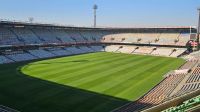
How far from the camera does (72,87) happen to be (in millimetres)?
29812

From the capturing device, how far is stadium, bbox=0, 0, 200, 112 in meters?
23.2

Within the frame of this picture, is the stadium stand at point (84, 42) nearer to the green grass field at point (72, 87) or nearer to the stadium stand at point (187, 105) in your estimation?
the green grass field at point (72, 87)

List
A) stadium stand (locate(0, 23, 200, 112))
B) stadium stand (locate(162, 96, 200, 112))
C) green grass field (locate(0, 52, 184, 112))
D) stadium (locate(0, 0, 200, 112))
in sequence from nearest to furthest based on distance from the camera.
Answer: stadium stand (locate(162, 96, 200, 112)), stadium (locate(0, 0, 200, 112)), green grass field (locate(0, 52, 184, 112)), stadium stand (locate(0, 23, 200, 112))

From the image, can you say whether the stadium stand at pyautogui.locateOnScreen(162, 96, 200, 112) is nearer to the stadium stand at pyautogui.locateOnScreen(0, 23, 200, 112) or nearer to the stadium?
the stadium

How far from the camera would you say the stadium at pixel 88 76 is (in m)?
23.2

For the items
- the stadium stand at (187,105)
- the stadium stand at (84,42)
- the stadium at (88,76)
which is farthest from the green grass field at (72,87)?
the stadium stand at (187,105)

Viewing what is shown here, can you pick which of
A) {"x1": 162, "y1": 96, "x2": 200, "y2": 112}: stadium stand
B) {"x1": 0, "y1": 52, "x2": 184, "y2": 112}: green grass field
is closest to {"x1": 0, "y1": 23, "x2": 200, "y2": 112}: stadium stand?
{"x1": 0, "y1": 52, "x2": 184, "y2": 112}: green grass field

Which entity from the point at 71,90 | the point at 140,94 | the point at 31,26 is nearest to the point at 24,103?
the point at 71,90

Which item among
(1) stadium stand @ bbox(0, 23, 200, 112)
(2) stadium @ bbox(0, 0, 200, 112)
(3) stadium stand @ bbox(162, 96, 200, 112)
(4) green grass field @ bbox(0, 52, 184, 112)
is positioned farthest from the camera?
(1) stadium stand @ bbox(0, 23, 200, 112)

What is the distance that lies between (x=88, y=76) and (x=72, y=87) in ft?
21.9

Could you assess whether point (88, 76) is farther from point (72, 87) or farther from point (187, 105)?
point (187, 105)

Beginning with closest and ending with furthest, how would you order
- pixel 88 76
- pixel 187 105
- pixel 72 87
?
pixel 187 105 → pixel 72 87 → pixel 88 76

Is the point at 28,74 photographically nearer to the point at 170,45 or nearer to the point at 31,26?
the point at 31,26

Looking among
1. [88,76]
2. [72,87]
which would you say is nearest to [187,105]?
[72,87]
